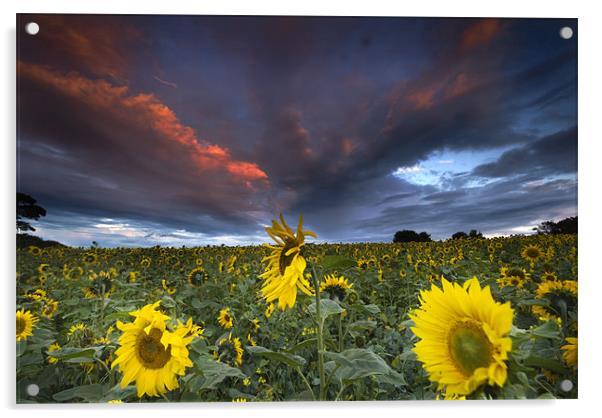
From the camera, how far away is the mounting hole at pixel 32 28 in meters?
2.19

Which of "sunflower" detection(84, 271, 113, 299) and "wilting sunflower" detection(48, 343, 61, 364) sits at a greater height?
"sunflower" detection(84, 271, 113, 299)

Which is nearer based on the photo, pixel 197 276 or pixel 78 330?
pixel 78 330

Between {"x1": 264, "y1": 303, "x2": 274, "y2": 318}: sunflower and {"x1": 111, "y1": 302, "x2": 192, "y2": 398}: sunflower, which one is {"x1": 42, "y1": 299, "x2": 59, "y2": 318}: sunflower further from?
{"x1": 264, "y1": 303, "x2": 274, "y2": 318}: sunflower

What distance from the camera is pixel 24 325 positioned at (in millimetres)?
2086

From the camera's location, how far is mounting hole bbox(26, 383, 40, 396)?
6.80 feet

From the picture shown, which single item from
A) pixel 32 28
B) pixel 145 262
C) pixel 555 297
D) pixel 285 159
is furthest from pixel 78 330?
pixel 555 297

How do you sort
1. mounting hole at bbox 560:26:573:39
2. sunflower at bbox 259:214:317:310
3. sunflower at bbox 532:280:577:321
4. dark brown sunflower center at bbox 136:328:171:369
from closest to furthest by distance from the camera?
sunflower at bbox 259:214:317:310, dark brown sunflower center at bbox 136:328:171:369, sunflower at bbox 532:280:577:321, mounting hole at bbox 560:26:573:39

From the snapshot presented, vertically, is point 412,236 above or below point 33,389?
above

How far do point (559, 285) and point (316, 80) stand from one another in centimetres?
154

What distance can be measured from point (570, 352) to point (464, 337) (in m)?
1.28

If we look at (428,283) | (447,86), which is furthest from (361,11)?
(428,283)

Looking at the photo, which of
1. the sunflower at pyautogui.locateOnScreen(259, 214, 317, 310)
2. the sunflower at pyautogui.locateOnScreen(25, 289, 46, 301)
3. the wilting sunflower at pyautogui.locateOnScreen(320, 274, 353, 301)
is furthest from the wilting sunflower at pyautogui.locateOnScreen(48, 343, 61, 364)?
the wilting sunflower at pyautogui.locateOnScreen(320, 274, 353, 301)

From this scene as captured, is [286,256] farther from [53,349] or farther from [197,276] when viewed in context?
[53,349]

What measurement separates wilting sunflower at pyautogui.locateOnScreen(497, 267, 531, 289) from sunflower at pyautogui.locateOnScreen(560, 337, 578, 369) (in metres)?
0.32
